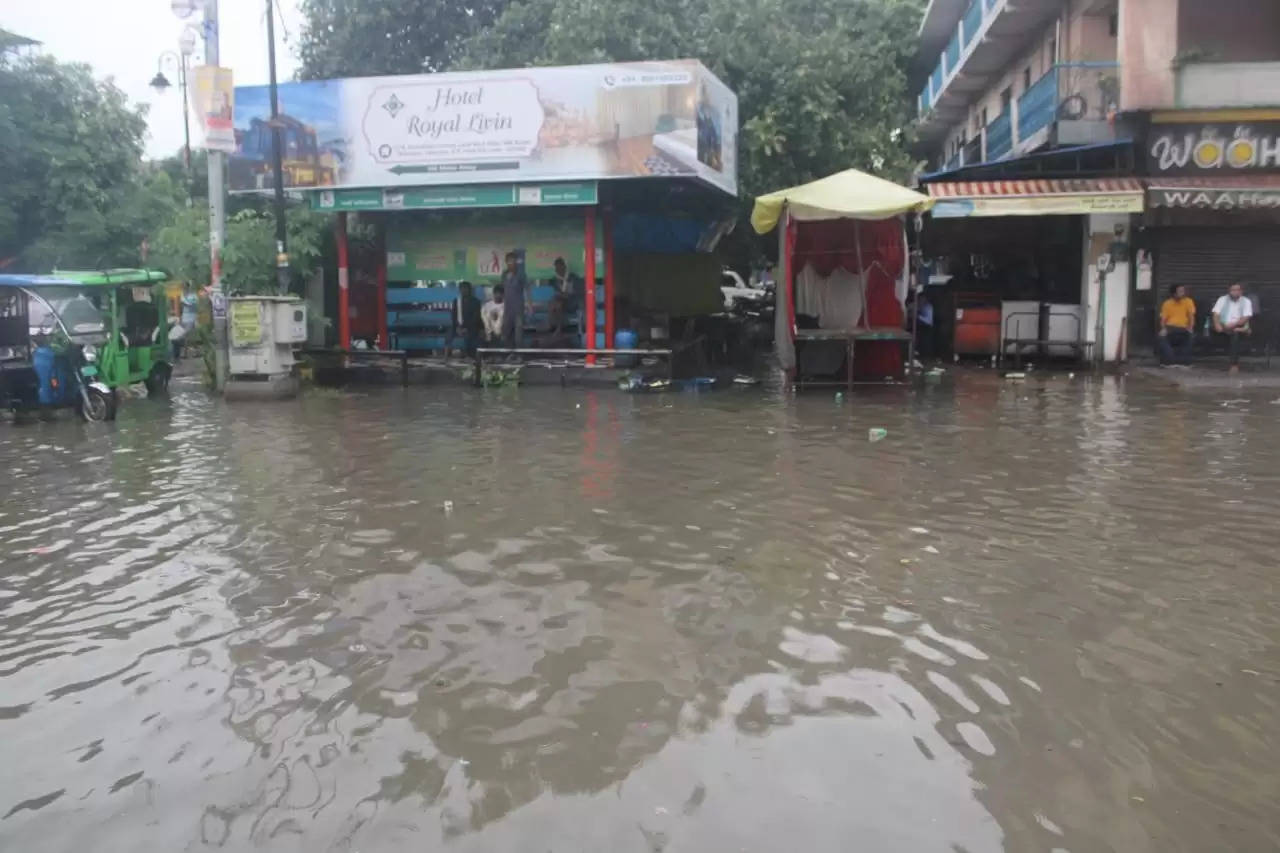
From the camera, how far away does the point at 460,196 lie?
54.4 ft

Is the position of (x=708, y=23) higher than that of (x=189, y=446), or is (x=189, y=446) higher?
(x=708, y=23)

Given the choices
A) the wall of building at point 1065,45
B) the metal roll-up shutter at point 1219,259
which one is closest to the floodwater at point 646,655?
the metal roll-up shutter at point 1219,259

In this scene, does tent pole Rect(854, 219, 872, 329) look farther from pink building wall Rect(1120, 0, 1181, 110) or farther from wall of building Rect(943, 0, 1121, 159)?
wall of building Rect(943, 0, 1121, 159)

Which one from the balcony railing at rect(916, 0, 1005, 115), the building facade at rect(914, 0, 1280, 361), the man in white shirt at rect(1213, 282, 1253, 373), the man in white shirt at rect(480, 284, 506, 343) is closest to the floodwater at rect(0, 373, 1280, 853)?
the man in white shirt at rect(480, 284, 506, 343)

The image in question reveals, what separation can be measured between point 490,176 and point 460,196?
64 cm

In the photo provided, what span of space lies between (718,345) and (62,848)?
66.5 feet

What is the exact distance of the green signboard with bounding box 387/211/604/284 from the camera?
18438mm

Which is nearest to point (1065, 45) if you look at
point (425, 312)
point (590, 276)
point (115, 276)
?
point (590, 276)

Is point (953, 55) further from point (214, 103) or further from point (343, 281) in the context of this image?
point (214, 103)

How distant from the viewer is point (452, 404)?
14352 mm

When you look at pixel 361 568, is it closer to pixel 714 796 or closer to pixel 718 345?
pixel 714 796

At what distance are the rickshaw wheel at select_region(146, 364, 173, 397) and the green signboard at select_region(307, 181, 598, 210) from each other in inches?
132

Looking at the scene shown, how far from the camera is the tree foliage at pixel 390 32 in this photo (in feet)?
80.7

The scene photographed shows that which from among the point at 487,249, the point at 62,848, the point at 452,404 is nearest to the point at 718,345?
the point at 487,249
